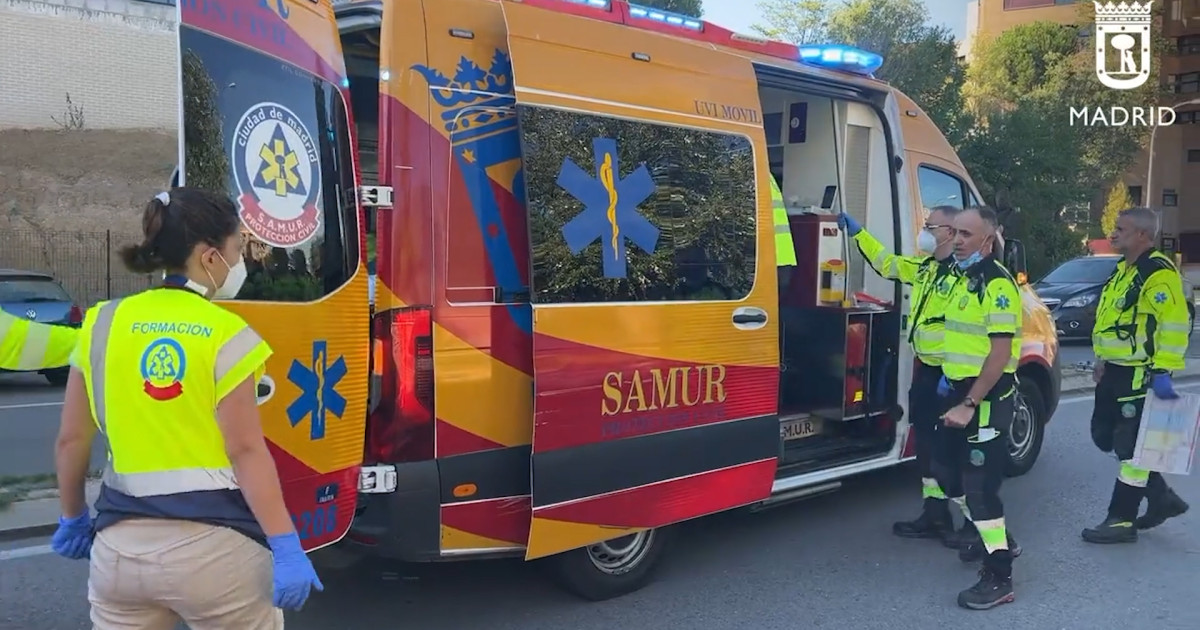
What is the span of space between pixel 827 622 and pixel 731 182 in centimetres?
200

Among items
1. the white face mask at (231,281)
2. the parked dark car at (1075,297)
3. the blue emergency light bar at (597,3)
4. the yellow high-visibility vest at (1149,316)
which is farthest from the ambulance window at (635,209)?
the parked dark car at (1075,297)

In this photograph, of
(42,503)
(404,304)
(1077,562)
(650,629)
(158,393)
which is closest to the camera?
(158,393)

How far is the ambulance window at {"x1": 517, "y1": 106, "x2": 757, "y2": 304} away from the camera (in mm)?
3854

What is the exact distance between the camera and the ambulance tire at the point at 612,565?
431 cm

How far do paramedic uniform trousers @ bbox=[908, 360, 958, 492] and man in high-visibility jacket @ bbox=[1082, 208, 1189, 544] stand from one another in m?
1.02

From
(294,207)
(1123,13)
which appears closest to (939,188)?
(294,207)

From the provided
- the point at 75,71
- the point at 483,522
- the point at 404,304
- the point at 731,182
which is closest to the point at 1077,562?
the point at 731,182

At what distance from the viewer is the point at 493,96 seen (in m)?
3.84

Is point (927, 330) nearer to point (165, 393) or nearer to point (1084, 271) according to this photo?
point (165, 393)

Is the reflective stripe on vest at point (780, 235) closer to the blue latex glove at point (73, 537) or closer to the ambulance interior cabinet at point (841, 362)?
the ambulance interior cabinet at point (841, 362)

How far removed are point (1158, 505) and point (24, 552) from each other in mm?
6182

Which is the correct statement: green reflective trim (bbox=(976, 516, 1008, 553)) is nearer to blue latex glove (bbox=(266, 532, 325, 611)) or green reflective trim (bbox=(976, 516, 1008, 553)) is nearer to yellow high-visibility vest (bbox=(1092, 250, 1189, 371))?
yellow high-visibility vest (bbox=(1092, 250, 1189, 371))

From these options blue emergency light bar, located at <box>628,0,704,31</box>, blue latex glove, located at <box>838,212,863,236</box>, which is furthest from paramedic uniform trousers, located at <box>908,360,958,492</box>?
blue emergency light bar, located at <box>628,0,704,31</box>

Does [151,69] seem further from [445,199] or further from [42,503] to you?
[445,199]
